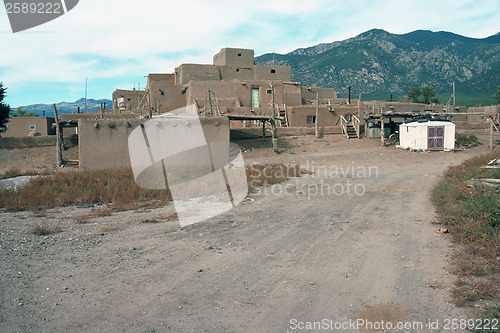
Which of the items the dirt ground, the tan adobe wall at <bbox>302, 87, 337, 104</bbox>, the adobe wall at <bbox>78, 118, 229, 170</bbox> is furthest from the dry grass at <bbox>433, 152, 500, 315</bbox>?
the tan adobe wall at <bbox>302, 87, 337, 104</bbox>

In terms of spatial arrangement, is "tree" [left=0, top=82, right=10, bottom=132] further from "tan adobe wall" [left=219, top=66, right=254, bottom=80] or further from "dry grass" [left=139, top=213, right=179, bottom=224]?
"dry grass" [left=139, top=213, right=179, bottom=224]

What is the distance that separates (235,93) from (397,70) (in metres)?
83.1

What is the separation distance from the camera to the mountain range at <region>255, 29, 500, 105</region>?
287 ft

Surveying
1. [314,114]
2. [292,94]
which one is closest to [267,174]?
[314,114]

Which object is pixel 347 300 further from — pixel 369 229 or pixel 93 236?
pixel 93 236

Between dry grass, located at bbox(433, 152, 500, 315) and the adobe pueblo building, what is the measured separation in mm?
16578

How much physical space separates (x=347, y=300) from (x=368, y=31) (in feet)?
589

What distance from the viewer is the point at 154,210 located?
32.6 ft

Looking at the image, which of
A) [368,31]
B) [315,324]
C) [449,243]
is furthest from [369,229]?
[368,31]

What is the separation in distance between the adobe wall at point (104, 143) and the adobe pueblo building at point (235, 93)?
7.20 meters

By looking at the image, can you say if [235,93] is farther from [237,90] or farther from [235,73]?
[235,73]

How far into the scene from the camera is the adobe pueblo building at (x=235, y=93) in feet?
88.8

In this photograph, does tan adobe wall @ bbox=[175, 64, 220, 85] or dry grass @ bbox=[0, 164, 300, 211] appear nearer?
dry grass @ bbox=[0, 164, 300, 211]

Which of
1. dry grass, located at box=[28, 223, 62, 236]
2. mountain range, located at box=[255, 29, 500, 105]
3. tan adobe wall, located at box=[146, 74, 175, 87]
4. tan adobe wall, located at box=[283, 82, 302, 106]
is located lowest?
dry grass, located at box=[28, 223, 62, 236]
